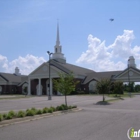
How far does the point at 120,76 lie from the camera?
192ft

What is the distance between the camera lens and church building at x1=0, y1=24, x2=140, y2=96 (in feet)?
188

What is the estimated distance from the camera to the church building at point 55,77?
57.3 metres

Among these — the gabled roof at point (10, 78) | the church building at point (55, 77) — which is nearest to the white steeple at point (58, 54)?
the church building at point (55, 77)

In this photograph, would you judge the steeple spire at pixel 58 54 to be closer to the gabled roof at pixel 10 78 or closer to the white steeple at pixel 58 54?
the white steeple at pixel 58 54

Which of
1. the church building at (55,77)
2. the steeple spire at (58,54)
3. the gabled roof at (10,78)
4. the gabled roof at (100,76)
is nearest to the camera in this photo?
the church building at (55,77)

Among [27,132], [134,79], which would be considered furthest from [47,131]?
[134,79]

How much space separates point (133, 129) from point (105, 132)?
4.92ft

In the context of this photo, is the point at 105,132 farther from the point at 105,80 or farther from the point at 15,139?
the point at 105,80

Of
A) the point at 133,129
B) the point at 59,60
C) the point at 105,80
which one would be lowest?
the point at 133,129

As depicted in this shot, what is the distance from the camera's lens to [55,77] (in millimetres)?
57656

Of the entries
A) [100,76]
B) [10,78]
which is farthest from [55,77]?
[10,78]

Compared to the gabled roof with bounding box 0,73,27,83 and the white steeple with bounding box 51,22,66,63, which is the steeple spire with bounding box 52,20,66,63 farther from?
the gabled roof with bounding box 0,73,27,83

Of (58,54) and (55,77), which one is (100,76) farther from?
(58,54)

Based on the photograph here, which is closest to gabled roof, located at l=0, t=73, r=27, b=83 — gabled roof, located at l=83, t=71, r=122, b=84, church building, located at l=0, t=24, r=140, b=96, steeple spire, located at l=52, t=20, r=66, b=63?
church building, located at l=0, t=24, r=140, b=96
